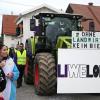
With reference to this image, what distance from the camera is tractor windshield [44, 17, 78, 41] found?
1374 cm

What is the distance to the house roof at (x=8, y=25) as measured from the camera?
5812 cm

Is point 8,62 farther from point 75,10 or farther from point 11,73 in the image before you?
point 75,10

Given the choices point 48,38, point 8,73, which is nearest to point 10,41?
point 48,38

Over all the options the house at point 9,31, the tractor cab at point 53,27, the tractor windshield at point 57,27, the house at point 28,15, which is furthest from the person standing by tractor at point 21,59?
the house at point 9,31

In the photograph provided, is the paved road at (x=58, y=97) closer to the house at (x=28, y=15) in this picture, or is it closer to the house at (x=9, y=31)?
the house at (x=28, y=15)

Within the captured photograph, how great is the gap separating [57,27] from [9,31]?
4517 centimetres

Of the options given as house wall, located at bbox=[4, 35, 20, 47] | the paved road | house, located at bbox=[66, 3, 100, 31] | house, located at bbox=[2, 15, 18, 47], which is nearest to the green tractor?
the paved road

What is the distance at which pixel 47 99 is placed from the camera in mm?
11812

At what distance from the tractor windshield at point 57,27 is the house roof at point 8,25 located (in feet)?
140

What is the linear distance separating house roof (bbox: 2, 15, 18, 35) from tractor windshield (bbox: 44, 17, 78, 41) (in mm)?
42780

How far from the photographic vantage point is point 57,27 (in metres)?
13.8

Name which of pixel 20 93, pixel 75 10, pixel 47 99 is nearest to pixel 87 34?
pixel 47 99

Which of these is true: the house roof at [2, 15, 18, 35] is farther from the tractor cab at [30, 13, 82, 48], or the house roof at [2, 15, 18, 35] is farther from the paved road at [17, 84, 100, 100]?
the paved road at [17, 84, 100, 100]

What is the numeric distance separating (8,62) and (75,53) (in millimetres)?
3684
